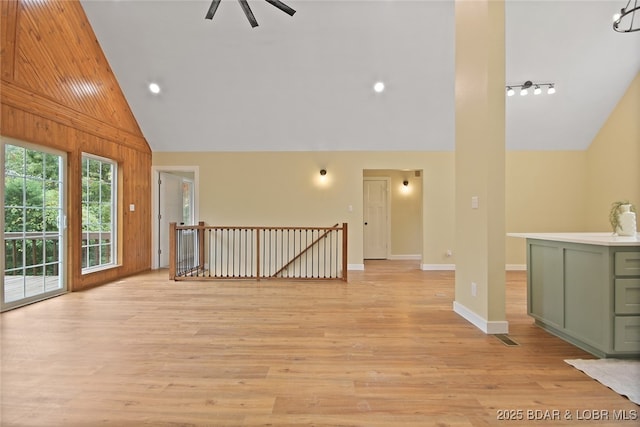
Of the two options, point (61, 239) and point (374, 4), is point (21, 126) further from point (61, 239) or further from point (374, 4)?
point (374, 4)

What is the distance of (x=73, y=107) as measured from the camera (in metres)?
4.78

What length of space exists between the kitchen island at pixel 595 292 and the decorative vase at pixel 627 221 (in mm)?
140

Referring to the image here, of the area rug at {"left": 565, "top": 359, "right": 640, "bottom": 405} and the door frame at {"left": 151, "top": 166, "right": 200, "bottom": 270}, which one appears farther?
the door frame at {"left": 151, "top": 166, "right": 200, "bottom": 270}

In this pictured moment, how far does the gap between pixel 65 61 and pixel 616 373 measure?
22.9ft

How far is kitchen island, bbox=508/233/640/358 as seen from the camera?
246 cm

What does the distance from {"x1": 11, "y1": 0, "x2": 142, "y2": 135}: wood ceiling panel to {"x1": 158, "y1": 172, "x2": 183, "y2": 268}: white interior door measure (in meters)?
1.66

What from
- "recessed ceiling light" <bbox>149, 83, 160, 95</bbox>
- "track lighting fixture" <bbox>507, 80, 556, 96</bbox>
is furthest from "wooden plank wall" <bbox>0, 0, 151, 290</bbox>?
"track lighting fixture" <bbox>507, 80, 556, 96</bbox>

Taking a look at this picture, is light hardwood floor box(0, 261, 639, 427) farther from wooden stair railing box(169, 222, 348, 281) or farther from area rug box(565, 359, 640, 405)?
→ wooden stair railing box(169, 222, 348, 281)

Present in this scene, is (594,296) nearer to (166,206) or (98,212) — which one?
(98,212)

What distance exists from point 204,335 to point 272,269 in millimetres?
4179

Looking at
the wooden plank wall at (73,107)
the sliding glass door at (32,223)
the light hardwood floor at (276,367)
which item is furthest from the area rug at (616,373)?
the wooden plank wall at (73,107)

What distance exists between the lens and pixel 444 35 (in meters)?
5.10

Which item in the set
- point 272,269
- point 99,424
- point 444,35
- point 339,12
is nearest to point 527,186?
point 444,35

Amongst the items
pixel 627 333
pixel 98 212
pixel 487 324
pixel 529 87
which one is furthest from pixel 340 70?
pixel 627 333
